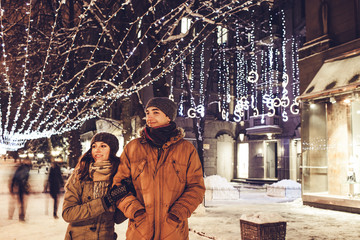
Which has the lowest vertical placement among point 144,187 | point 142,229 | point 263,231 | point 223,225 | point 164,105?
point 223,225

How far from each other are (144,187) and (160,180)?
0.55ft

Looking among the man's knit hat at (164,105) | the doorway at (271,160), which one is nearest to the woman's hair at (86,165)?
the man's knit hat at (164,105)

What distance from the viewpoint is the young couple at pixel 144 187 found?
2.85 meters

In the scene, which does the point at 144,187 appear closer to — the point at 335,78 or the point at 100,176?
the point at 100,176

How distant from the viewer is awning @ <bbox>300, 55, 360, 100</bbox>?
33.9ft

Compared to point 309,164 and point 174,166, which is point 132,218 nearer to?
point 174,166

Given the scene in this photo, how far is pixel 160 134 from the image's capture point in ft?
10.1

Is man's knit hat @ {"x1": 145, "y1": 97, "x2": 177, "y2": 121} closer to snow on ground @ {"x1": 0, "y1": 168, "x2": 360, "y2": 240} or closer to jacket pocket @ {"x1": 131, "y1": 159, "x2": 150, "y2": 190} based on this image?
jacket pocket @ {"x1": 131, "y1": 159, "x2": 150, "y2": 190}

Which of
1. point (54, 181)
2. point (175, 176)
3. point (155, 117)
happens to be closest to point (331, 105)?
point (54, 181)

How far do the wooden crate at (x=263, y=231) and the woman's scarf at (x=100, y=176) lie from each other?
3.31 meters

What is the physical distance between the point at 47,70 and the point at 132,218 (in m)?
20.5

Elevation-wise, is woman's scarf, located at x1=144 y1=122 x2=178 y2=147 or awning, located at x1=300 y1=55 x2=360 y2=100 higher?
awning, located at x1=300 y1=55 x2=360 y2=100

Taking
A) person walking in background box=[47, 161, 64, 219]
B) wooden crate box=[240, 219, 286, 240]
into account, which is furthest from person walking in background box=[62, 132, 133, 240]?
person walking in background box=[47, 161, 64, 219]

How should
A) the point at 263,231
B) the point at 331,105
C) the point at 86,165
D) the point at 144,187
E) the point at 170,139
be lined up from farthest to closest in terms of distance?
the point at 331,105 < the point at 263,231 < the point at 86,165 < the point at 170,139 < the point at 144,187
